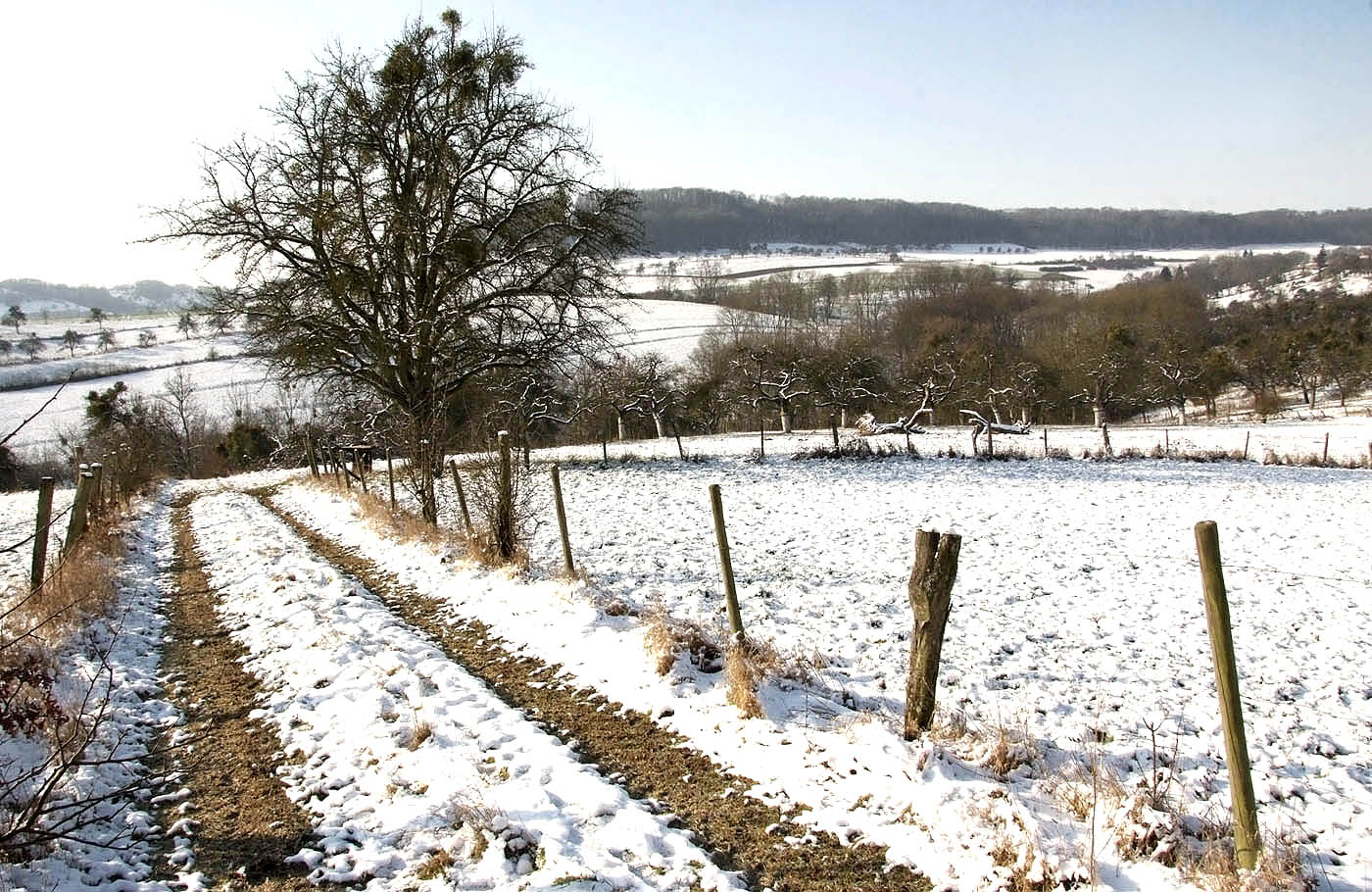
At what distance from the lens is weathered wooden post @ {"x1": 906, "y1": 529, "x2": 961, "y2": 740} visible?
4699 mm

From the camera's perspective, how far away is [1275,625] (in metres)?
8.76

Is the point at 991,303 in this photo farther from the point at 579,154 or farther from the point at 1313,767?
the point at 1313,767

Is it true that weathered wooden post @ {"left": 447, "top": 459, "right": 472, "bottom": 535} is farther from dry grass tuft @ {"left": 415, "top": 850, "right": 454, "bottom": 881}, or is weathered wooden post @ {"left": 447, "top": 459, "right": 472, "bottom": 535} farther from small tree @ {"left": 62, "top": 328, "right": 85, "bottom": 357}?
small tree @ {"left": 62, "top": 328, "right": 85, "bottom": 357}

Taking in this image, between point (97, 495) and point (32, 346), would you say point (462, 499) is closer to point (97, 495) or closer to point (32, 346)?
point (97, 495)

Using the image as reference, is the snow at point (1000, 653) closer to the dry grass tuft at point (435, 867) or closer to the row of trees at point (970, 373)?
the dry grass tuft at point (435, 867)

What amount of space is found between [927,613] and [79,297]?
243 metres

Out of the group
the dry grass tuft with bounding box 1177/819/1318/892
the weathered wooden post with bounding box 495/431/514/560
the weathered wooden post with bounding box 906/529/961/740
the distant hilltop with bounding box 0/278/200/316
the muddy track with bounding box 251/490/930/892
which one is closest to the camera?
the dry grass tuft with bounding box 1177/819/1318/892


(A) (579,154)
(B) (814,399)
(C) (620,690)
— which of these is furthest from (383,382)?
(B) (814,399)

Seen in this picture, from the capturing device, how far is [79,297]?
185 meters

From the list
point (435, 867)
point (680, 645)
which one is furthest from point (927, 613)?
point (435, 867)

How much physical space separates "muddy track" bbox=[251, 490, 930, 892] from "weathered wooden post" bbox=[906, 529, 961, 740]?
116cm

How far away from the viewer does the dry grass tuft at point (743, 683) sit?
5340mm

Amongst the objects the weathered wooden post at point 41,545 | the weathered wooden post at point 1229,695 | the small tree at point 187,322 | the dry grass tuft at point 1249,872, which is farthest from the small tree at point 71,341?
the dry grass tuft at point 1249,872

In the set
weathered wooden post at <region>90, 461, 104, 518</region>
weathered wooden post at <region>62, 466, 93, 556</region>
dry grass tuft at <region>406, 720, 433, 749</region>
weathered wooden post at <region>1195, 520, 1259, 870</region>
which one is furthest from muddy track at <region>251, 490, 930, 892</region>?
weathered wooden post at <region>90, 461, 104, 518</region>
